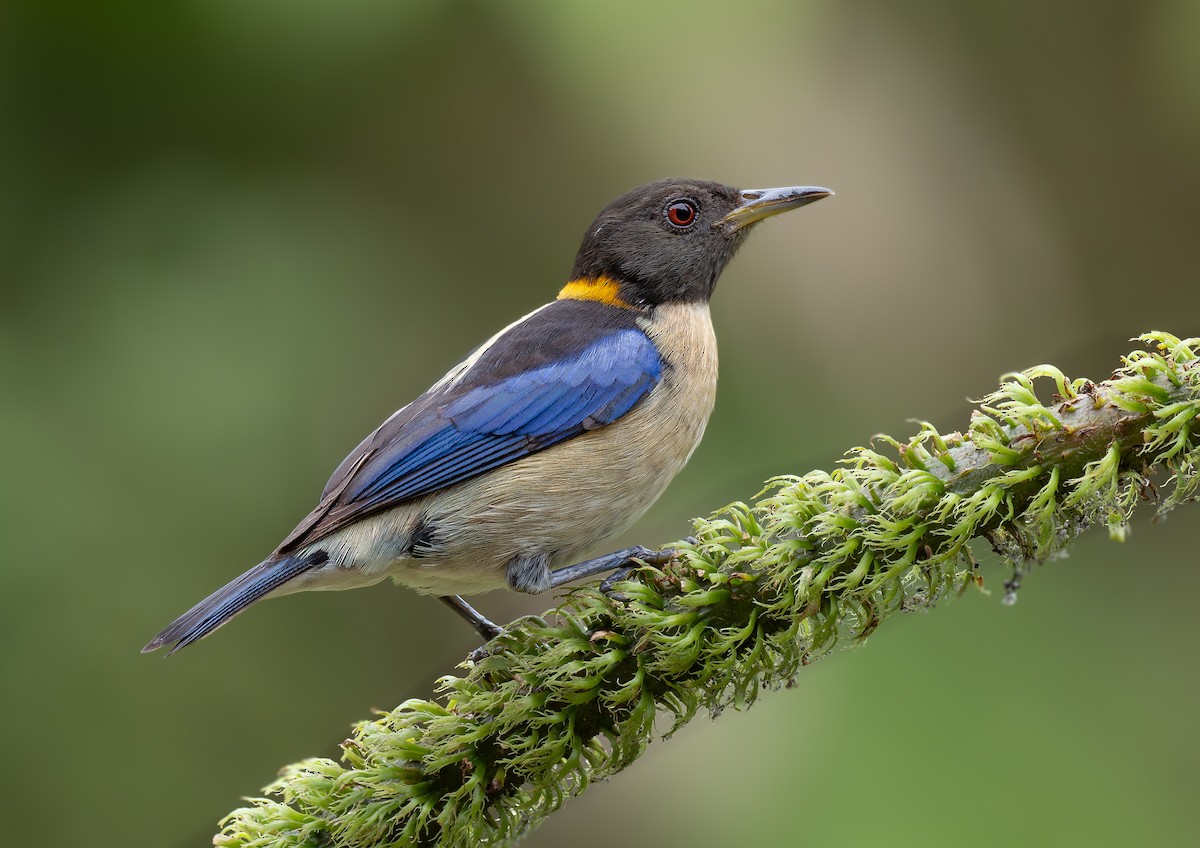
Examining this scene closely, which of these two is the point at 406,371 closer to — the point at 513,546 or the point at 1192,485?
the point at 513,546

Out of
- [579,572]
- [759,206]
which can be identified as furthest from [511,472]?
[759,206]

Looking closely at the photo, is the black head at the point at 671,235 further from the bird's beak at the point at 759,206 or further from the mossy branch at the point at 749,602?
the mossy branch at the point at 749,602

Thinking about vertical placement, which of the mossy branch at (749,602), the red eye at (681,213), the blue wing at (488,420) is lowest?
the mossy branch at (749,602)

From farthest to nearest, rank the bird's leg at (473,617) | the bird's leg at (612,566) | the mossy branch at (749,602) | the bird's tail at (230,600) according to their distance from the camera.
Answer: the bird's leg at (473,617) → the bird's tail at (230,600) → the bird's leg at (612,566) → the mossy branch at (749,602)

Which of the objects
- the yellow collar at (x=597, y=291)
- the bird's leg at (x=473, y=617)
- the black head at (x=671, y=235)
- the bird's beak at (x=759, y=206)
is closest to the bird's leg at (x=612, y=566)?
the bird's leg at (x=473, y=617)

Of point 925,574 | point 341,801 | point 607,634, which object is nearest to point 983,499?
point 925,574

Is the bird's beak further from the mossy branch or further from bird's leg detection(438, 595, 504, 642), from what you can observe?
the mossy branch

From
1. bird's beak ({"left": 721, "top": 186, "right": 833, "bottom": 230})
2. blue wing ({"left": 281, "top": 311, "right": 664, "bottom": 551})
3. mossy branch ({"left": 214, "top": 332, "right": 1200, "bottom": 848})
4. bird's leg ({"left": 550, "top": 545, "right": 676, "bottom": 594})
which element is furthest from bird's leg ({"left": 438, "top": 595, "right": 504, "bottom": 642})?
bird's beak ({"left": 721, "top": 186, "right": 833, "bottom": 230})

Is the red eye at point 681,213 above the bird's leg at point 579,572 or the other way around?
above
